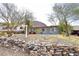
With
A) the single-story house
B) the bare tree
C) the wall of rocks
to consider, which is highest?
the bare tree

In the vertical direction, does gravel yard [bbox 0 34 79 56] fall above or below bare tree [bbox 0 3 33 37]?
below

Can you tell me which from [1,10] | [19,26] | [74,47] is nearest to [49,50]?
[74,47]

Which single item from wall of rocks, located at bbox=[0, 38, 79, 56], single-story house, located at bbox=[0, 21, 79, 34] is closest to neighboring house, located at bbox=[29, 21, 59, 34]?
single-story house, located at bbox=[0, 21, 79, 34]

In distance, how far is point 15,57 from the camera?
1634mm

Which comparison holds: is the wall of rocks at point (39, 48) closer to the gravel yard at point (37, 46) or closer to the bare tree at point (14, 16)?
the gravel yard at point (37, 46)

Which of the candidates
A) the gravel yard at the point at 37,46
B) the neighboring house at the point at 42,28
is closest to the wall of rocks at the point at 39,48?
the gravel yard at the point at 37,46

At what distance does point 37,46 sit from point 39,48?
0.02 m

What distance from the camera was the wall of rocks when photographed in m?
1.63

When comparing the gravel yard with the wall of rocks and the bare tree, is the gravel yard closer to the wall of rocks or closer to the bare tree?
the wall of rocks

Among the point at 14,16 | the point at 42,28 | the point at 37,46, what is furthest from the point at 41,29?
the point at 14,16

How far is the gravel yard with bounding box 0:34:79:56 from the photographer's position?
1633 mm

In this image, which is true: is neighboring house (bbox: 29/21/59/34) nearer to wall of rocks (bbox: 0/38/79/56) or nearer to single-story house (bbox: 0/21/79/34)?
single-story house (bbox: 0/21/79/34)

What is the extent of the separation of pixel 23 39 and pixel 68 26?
39 centimetres

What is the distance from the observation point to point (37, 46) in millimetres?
1650
